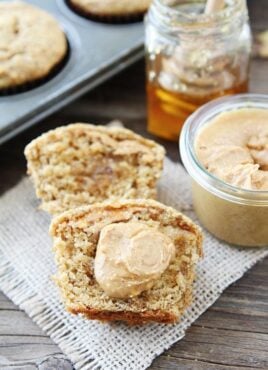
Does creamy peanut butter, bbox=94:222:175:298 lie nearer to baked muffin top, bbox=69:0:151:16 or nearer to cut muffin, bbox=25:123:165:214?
cut muffin, bbox=25:123:165:214

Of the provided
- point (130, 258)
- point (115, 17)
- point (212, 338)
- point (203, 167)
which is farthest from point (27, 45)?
point (212, 338)

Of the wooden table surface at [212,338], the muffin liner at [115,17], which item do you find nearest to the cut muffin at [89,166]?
the wooden table surface at [212,338]

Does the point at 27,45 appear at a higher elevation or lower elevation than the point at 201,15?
lower

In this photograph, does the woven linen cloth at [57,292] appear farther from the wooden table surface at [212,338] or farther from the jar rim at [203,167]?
the jar rim at [203,167]

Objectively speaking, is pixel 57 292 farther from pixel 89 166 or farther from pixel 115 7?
pixel 115 7

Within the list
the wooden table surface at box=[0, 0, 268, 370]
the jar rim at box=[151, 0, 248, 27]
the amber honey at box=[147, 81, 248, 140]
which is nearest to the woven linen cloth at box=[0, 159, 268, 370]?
the wooden table surface at box=[0, 0, 268, 370]

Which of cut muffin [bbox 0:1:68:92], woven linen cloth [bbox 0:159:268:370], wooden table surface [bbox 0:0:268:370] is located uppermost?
cut muffin [bbox 0:1:68:92]

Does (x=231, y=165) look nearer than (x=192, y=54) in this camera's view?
Yes

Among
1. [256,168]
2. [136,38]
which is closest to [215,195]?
[256,168]
